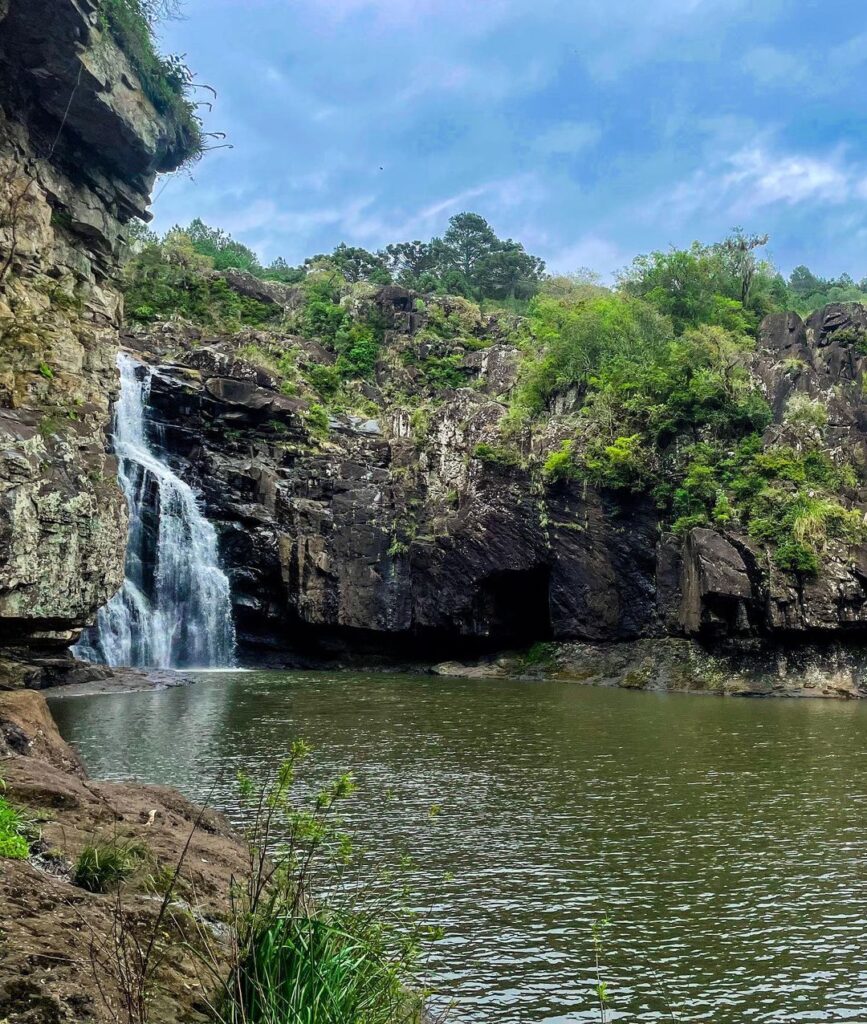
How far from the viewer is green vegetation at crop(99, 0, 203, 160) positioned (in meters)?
Result: 25.3

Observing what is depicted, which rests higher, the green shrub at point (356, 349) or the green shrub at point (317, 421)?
the green shrub at point (356, 349)

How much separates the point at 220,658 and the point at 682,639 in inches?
795

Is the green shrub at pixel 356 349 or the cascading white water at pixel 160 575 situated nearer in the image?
the cascading white water at pixel 160 575

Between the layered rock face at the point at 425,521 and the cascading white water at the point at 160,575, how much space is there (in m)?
1.20

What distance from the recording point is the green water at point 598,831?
6.55 m

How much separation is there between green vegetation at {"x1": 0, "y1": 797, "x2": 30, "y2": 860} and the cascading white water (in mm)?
27513

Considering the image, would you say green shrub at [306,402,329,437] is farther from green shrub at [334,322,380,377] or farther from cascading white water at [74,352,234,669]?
green shrub at [334,322,380,377]

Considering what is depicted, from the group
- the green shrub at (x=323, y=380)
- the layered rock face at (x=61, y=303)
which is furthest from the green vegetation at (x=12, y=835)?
the green shrub at (x=323, y=380)

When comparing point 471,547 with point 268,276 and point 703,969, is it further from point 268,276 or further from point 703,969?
point 268,276

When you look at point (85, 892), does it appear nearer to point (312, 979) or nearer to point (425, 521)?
point (312, 979)

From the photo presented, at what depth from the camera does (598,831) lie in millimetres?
10664

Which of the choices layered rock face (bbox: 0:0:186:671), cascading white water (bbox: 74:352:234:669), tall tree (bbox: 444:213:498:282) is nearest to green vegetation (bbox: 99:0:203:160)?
layered rock face (bbox: 0:0:186:671)

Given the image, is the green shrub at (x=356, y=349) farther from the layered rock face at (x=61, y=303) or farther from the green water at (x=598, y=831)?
the green water at (x=598, y=831)

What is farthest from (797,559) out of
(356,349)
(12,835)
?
(356,349)
